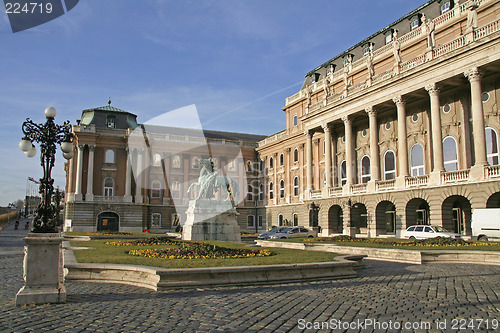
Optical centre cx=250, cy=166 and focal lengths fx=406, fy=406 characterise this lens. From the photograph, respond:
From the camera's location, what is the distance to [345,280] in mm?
11938

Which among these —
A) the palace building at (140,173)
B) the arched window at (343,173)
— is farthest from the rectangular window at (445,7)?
the palace building at (140,173)

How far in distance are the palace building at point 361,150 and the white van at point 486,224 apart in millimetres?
2437

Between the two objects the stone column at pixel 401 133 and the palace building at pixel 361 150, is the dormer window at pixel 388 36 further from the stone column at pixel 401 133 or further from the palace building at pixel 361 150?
the stone column at pixel 401 133

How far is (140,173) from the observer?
63.6m

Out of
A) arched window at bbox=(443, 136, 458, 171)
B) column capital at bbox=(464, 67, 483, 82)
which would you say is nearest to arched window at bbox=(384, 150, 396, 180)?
arched window at bbox=(443, 136, 458, 171)

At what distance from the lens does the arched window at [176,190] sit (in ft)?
218

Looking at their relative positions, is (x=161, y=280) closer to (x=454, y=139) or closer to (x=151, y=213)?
(x=454, y=139)

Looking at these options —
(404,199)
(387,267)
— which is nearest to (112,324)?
(387,267)

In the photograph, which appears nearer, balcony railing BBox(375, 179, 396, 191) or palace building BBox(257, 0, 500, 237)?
palace building BBox(257, 0, 500, 237)

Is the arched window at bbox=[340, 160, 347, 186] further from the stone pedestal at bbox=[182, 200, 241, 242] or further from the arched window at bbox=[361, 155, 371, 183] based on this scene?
the stone pedestal at bbox=[182, 200, 241, 242]

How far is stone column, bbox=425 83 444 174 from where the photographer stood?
32816 mm

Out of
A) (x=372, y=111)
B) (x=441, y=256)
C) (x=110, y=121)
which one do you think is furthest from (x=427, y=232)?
(x=110, y=121)

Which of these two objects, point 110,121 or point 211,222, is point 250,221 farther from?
point 211,222

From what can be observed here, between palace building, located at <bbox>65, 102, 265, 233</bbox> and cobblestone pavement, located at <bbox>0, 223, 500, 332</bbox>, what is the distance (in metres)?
51.0
